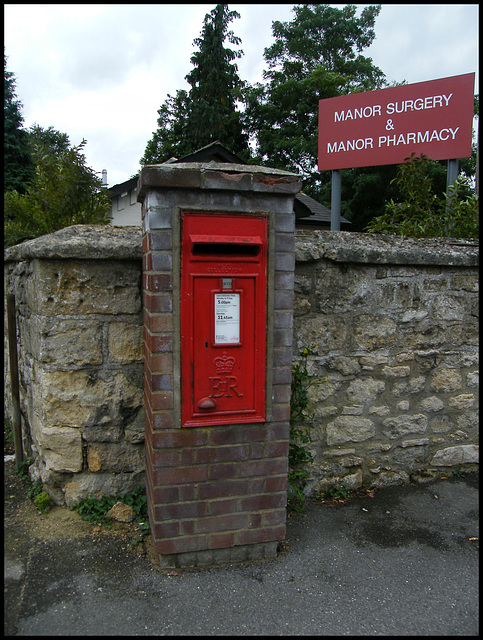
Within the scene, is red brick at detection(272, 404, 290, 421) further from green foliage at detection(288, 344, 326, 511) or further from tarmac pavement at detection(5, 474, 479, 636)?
tarmac pavement at detection(5, 474, 479, 636)

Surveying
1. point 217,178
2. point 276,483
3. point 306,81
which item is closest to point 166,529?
point 276,483

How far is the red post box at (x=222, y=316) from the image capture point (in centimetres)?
213

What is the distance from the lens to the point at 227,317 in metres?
2.19

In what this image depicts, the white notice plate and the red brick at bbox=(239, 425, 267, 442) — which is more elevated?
the white notice plate

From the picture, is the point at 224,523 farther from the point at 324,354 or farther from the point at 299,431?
the point at 324,354

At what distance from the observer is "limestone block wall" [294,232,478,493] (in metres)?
2.97

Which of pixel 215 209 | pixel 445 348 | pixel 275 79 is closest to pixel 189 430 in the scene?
pixel 215 209

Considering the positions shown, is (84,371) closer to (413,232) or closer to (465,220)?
(413,232)

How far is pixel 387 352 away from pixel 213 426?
148 centimetres

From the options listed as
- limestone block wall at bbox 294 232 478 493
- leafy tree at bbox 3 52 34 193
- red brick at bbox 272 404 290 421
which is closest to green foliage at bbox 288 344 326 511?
limestone block wall at bbox 294 232 478 493

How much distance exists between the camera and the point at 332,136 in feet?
16.9

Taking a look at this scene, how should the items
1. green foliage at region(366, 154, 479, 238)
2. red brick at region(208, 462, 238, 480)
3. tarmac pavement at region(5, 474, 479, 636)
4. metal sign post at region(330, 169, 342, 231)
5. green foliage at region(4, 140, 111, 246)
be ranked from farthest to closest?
metal sign post at region(330, 169, 342, 231) < green foliage at region(4, 140, 111, 246) < green foliage at region(366, 154, 479, 238) < red brick at region(208, 462, 238, 480) < tarmac pavement at region(5, 474, 479, 636)

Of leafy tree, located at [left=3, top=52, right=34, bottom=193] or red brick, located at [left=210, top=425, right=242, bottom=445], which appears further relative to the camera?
leafy tree, located at [left=3, top=52, right=34, bottom=193]

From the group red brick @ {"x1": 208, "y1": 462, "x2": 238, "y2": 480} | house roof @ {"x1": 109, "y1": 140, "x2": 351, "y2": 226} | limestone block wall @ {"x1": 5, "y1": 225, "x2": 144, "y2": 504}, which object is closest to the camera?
red brick @ {"x1": 208, "y1": 462, "x2": 238, "y2": 480}
